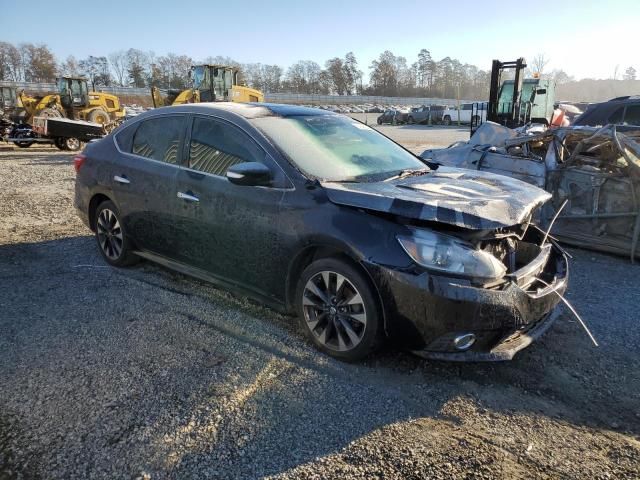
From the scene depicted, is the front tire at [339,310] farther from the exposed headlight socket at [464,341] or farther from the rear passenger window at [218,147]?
the rear passenger window at [218,147]

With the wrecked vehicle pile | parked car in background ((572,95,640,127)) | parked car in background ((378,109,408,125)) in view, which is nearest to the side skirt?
the wrecked vehicle pile

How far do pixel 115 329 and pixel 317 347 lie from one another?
1.59 metres

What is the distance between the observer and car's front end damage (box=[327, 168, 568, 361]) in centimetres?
277

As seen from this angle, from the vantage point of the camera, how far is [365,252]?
294cm

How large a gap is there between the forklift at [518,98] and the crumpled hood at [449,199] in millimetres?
12314

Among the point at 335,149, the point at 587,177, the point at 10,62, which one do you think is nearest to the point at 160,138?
the point at 335,149

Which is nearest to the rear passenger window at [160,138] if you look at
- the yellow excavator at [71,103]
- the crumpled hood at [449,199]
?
the crumpled hood at [449,199]

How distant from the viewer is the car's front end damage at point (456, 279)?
2.77m

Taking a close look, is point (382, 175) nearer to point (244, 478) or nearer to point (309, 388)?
point (309, 388)

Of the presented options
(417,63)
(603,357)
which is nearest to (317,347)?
(603,357)

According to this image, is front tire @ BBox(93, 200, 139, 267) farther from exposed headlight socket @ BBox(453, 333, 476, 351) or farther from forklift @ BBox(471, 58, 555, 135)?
forklift @ BBox(471, 58, 555, 135)

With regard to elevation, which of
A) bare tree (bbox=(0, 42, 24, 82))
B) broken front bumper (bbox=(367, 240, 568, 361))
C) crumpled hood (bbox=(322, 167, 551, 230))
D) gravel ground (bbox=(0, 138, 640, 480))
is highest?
bare tree (bbox=(0, 42, 24, 82))

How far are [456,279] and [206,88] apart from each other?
1971 centimetres

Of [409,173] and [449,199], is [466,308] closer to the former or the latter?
[449,199]
